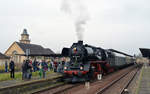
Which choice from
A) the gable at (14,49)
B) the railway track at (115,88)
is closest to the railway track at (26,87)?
the railway track at (115,88)

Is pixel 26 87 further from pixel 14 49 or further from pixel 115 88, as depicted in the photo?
pixel 14 49

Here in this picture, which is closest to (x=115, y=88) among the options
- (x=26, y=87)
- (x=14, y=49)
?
(x=26, y=87)

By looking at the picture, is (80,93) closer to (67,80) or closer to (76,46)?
(67,80)

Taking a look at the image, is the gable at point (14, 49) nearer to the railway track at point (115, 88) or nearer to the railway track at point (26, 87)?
the railway track at point (26, 87)

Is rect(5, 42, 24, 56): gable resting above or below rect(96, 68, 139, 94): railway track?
above

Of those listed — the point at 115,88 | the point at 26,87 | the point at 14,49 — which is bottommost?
the point at 115,88

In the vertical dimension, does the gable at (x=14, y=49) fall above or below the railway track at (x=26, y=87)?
above

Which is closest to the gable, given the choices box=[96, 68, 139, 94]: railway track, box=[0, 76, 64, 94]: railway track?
box=[0, 76, 64, 94]: railway track

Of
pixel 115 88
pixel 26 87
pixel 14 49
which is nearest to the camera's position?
pixel 26 87

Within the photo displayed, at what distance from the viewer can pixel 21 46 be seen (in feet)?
194

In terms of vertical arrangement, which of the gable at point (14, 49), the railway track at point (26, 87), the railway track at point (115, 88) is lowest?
the railway track at point (115, 88)

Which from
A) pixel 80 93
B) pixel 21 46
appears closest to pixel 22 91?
pixel 80 93

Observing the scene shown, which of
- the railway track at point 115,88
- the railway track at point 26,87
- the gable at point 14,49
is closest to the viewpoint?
the railway track at point 26,87

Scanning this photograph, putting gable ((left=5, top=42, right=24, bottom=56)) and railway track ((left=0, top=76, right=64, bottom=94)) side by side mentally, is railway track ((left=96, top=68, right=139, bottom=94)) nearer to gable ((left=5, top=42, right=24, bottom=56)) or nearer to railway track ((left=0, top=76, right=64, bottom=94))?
railway track ((left=0, top=76, right=64, bottom=94))
